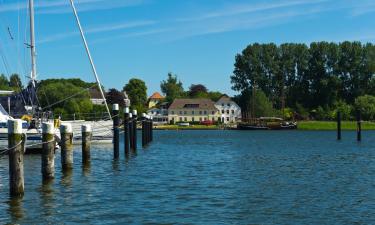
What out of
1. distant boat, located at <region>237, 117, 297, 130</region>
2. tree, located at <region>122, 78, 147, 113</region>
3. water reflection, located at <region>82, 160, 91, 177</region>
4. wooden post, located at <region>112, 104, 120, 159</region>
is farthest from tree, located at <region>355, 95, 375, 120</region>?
water reflection, located at <region>82, 160, 91, 177</region>

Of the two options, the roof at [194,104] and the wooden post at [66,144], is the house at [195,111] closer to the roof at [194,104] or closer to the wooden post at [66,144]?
the roof at [194,104]

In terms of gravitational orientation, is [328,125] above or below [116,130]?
below

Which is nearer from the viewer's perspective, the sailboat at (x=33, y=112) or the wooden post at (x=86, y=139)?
the wooden post at (x=86, y=139)

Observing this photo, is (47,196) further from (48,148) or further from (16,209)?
(16,209)

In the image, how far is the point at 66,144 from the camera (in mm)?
27844

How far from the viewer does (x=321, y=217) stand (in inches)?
717

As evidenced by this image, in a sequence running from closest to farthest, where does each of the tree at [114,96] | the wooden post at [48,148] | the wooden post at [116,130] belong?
the wooden post at [48,148], the wooden post at [116,130], the tree at [114,96]

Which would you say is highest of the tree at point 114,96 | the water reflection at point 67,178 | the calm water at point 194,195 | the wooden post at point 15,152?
the tree at point 114,96

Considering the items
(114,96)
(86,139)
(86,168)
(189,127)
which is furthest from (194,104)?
(86,168)

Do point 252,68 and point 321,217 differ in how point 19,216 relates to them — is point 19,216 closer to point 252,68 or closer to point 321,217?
point 321,217

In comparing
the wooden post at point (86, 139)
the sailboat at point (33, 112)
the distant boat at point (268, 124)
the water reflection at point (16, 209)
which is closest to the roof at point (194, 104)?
the distant boat at point (268, 124)

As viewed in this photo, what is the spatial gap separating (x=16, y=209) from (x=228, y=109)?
173091 mm

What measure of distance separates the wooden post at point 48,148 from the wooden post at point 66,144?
3.02 metres

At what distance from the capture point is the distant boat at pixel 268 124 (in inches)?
5807
